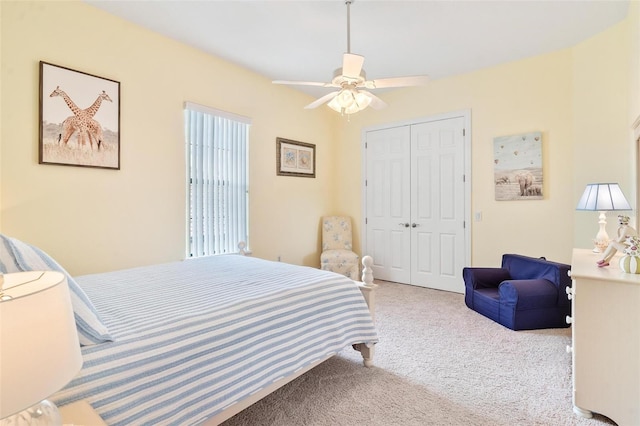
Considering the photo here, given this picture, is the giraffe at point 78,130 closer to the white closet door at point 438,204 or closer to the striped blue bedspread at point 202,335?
the striped blue bedspread at point 202,335

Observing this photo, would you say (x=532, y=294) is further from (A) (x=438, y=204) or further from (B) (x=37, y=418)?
(B) (x=37, y=418)

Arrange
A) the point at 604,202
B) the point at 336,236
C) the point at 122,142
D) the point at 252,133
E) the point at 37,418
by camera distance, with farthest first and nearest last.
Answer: the point at 336,236 → the point at 252,133 → the point at 122,142 → the point at 604,202 → the point at 37,418

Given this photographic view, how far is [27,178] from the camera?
242cm

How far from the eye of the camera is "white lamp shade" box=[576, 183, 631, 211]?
2564mm

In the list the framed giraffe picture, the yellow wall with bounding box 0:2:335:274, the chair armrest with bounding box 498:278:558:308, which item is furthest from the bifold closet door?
the framed giraffe picture

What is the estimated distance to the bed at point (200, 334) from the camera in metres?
1.17

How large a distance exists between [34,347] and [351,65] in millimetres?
2233

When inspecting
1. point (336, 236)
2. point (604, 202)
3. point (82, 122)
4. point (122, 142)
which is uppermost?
point (82, 122)

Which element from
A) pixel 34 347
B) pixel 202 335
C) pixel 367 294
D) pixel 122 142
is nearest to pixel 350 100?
pixel 367 294

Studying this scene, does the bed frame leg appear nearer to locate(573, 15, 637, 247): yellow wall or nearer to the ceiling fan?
the ceiling fan

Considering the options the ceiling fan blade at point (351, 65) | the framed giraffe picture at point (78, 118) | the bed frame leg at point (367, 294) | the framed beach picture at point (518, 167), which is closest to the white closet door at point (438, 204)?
the framed beach picture at point (518, 167)

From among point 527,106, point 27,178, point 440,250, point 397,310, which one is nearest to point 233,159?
point 27,178

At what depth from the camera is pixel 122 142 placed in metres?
2.94

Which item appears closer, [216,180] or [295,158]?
[216,180]
